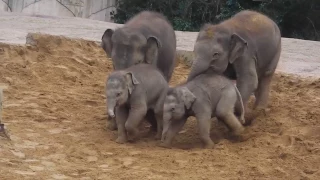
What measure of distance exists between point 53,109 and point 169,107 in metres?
1.73

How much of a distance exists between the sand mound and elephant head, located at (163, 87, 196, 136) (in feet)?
0.87

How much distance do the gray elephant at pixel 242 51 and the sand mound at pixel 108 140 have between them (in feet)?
1.29

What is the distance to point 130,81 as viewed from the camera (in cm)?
645

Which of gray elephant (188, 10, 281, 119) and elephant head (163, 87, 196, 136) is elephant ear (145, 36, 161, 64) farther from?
elephant head (163, 87, 196, 136)

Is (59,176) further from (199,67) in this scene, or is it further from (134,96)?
(199,67)

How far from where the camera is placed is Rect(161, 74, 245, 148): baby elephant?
6398mm

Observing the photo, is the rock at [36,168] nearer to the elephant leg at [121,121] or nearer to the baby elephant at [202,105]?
the elephant leg at [121,121]

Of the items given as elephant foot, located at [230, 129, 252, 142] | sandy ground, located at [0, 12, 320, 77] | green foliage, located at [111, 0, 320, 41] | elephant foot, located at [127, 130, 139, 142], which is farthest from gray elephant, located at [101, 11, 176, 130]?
green foliage, located at [111, 0, 320, 41]

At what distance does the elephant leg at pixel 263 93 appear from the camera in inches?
298

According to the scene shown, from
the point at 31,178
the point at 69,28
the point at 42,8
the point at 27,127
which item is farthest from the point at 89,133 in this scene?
the point at 42,8

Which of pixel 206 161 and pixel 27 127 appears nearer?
pixel 206 161

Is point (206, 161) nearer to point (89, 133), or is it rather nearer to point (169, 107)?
point (169, 107)

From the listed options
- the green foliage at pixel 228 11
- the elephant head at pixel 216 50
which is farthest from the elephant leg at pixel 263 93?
the green foliage at pixel 228 11

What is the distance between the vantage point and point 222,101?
6.54 metres
